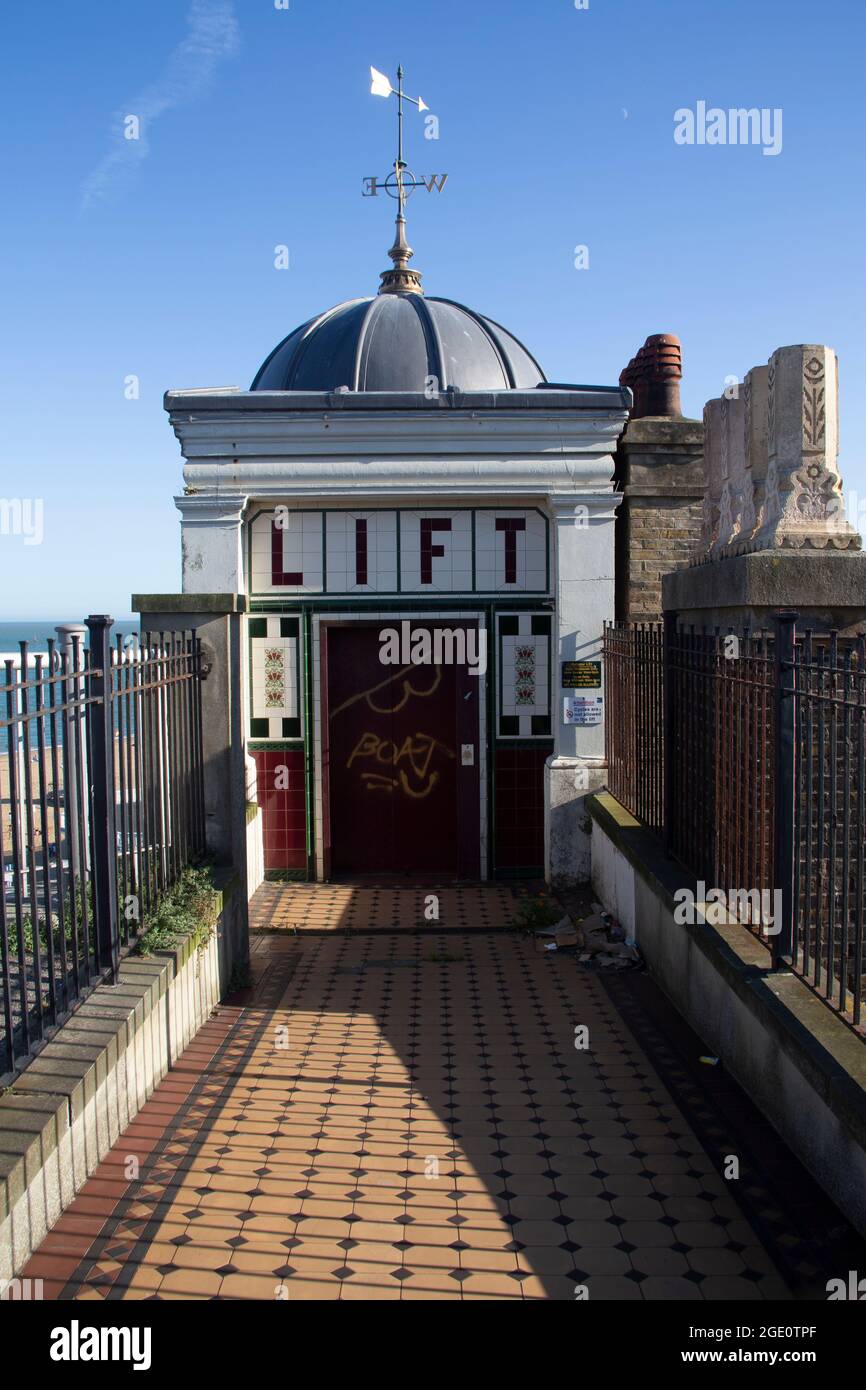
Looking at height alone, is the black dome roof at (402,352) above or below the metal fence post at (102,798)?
above

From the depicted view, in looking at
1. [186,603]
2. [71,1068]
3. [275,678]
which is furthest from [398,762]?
[71,1068]

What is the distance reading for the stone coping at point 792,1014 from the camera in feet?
13.5

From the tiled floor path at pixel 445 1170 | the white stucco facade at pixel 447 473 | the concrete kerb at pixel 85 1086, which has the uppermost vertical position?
the white stucco facade at pixel 447 473

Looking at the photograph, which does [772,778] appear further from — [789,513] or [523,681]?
[523,681]

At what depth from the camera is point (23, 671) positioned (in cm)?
431

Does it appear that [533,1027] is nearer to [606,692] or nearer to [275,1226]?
[275,1226]

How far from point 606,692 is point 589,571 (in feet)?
3.76

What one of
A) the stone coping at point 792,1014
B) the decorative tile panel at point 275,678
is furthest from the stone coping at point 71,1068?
the decorative tile panel at point 275,678

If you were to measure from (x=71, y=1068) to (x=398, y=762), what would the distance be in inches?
251

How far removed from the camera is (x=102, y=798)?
18.1ft

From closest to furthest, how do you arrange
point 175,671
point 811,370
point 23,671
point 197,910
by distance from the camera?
point 23,671
point 811,370
point 197,910
point 175,671

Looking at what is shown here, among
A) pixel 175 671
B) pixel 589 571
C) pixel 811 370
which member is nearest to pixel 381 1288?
pixel 175 671

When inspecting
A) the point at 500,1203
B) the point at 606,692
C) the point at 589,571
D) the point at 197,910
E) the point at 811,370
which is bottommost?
the point at 500,1203

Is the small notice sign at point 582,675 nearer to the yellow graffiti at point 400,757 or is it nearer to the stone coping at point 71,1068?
the yellow graffiti at point 400,757
